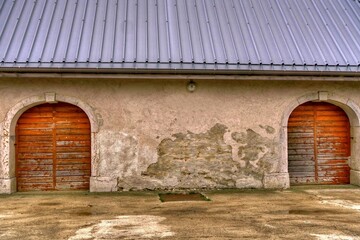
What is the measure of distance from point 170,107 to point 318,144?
363cm

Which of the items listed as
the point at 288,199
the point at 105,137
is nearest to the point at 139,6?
the point at 105,137

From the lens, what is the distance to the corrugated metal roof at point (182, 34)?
27.9 feet

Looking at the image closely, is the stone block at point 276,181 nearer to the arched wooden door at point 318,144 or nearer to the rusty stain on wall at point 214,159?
the rusty stain on wall at point 214,159

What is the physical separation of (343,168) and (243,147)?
8.75 feet

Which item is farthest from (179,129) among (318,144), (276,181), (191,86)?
(318,144)

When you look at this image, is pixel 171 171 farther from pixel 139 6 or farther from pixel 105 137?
pixel 139 6

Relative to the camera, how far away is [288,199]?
759cm

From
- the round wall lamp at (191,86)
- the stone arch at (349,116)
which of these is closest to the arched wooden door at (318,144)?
the stone arch at (349,116)

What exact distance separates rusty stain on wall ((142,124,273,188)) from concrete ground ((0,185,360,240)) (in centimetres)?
40

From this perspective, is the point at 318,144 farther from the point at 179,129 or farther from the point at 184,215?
the point at 184,215

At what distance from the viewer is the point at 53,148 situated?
8.88 meters

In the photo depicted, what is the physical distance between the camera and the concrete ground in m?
5.05

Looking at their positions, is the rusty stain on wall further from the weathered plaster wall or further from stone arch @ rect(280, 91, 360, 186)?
stone arch @ rect(280, 91, 360, 186)

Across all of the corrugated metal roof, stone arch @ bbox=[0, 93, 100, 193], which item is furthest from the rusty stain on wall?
the corrugated metal roof
